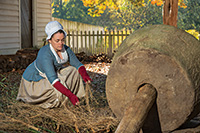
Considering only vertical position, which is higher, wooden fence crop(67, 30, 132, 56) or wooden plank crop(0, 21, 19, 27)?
wooden plank crop(0, 21, 19, 27)

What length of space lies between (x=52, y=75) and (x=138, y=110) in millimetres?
1426

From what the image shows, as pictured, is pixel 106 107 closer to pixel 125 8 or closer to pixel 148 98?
pixel 148 98

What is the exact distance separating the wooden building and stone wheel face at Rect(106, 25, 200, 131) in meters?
7.83

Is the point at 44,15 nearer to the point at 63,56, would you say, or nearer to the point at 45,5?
the point at 45,5

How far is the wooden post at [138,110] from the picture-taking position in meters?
2.44

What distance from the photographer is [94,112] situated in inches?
149

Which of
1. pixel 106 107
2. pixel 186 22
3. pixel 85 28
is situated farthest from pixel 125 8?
pixel 106 107

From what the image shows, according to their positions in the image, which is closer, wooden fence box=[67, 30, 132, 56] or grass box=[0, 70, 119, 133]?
grass box=[0, 70, 119, 133]

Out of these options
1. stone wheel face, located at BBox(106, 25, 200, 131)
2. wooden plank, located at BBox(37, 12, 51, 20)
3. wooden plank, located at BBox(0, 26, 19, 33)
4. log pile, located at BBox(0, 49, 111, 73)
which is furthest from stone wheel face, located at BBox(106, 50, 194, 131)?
wooden plank, located at BBox(37, 12, 51, 20)

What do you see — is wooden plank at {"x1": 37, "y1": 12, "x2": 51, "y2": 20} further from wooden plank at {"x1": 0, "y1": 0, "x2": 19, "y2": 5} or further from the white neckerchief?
the white neckerchief

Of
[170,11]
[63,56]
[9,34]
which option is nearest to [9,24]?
[9,34]

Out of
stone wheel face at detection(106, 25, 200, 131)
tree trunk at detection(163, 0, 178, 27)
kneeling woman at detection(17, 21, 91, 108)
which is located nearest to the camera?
stone wheel face at detection(106, 25, 200, 131)

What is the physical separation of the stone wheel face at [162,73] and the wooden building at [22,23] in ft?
25.7

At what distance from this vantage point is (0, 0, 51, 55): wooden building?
988 cm
